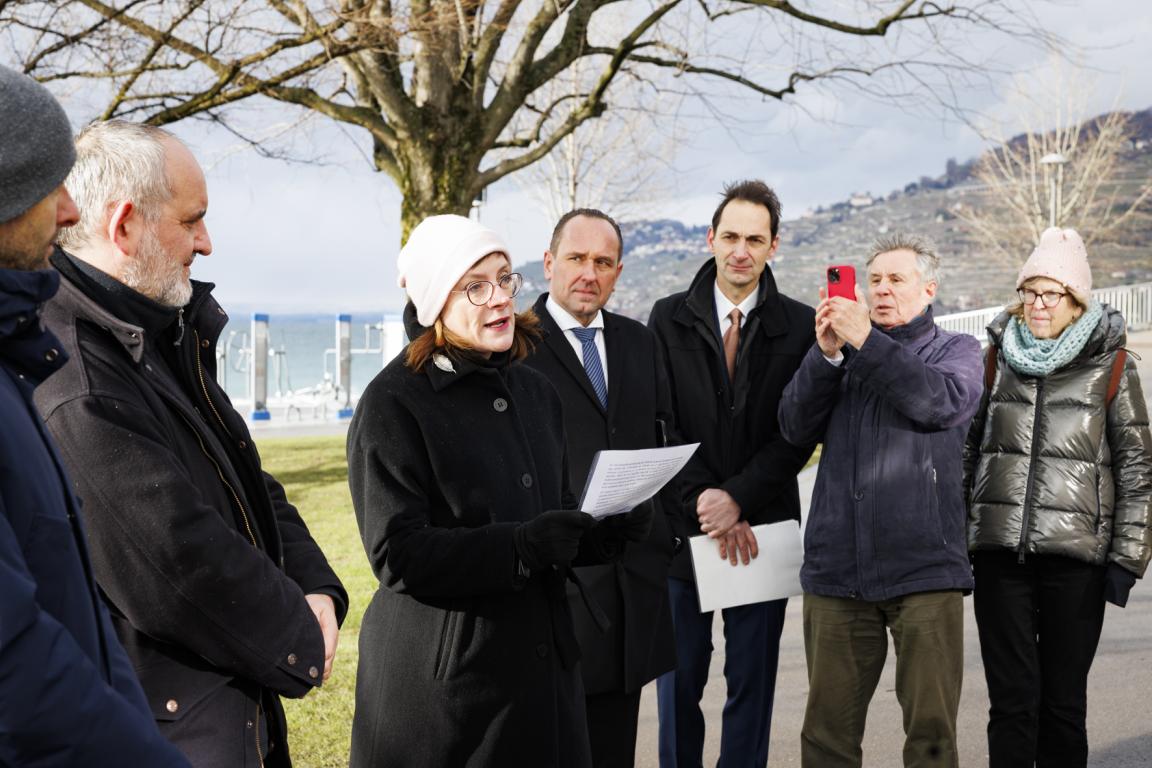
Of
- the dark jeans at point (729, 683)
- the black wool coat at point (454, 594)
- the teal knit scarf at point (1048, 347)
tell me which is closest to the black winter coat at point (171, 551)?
the black wool coat at point (454, 594)

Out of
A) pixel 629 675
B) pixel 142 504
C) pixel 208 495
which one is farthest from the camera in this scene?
pixel 629 675

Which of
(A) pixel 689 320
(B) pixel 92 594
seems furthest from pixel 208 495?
(A) pixel 689 320

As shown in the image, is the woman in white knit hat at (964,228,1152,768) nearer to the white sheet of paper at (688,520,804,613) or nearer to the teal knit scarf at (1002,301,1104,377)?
the teal knit scarf at (1002,301,1104,377)

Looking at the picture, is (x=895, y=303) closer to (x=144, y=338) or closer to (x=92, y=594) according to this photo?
(x=144, y=338)

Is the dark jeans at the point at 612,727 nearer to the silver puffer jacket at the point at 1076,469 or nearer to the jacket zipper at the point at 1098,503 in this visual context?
the silver puffer jacket at the point at 1076,469

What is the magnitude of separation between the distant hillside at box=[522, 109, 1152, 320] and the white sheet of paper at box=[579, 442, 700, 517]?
5882 centimetres

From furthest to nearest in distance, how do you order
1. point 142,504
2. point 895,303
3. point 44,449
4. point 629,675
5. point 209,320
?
point 895,303 < point 629,675 < point 209,320 < point 142,504 < point 44,449

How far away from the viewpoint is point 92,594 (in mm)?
1790

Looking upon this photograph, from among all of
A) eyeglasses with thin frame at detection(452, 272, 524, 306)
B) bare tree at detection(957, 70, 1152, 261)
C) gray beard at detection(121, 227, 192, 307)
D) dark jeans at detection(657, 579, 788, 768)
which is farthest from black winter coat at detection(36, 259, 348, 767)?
bare tree at detection(957, 70, 1152, 261)

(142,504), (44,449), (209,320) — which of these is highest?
(209,320)

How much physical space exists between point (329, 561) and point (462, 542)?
6.27 meters

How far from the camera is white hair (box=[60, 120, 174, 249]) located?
255 cm

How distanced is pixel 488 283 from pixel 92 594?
162 centimetres

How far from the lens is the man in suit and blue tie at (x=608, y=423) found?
409cm
